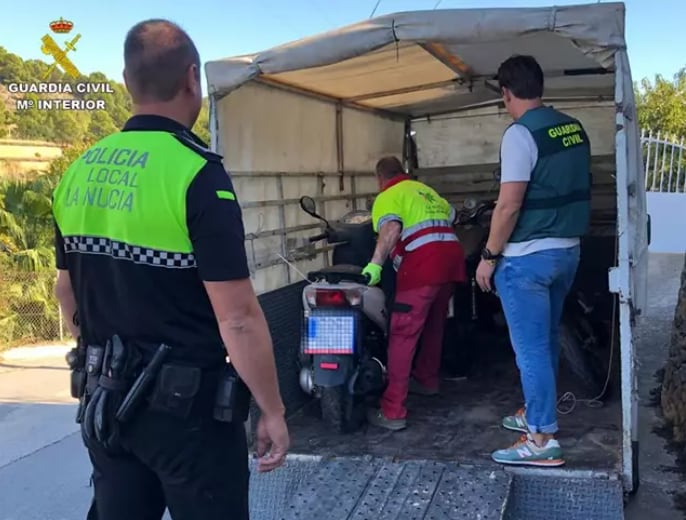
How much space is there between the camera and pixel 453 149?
25.8 feet

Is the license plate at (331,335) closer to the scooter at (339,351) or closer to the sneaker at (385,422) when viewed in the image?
the scooter at (339,351)

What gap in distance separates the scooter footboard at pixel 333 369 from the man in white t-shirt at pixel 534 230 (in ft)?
3.45

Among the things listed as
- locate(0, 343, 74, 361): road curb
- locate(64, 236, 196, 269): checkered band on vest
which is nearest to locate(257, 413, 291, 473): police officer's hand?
locate(64, 236, 196, 269): checkered band on vest

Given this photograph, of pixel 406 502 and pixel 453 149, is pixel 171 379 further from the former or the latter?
pixel 453 149

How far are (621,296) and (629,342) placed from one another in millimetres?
229

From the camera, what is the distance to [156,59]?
2.04m

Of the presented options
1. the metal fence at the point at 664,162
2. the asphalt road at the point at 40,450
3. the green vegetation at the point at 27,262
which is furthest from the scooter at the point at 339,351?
the metal fence at the point at 664,162

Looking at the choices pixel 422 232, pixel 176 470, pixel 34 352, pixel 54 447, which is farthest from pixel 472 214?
pixel 34 352

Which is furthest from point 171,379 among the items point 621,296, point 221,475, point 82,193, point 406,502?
point 621,296

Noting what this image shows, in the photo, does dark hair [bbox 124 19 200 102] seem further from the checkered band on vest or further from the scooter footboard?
the scooter footboard

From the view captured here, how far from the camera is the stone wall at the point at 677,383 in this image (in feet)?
17.0

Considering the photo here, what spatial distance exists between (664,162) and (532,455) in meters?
8.90

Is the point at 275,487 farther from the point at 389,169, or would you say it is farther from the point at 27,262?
the point at 27,262

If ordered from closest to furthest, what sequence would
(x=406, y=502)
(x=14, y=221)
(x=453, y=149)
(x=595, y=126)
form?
(x=406, y=502) → (x=595, y=126) → (x=453, y=149) → (x=14, y=221)
